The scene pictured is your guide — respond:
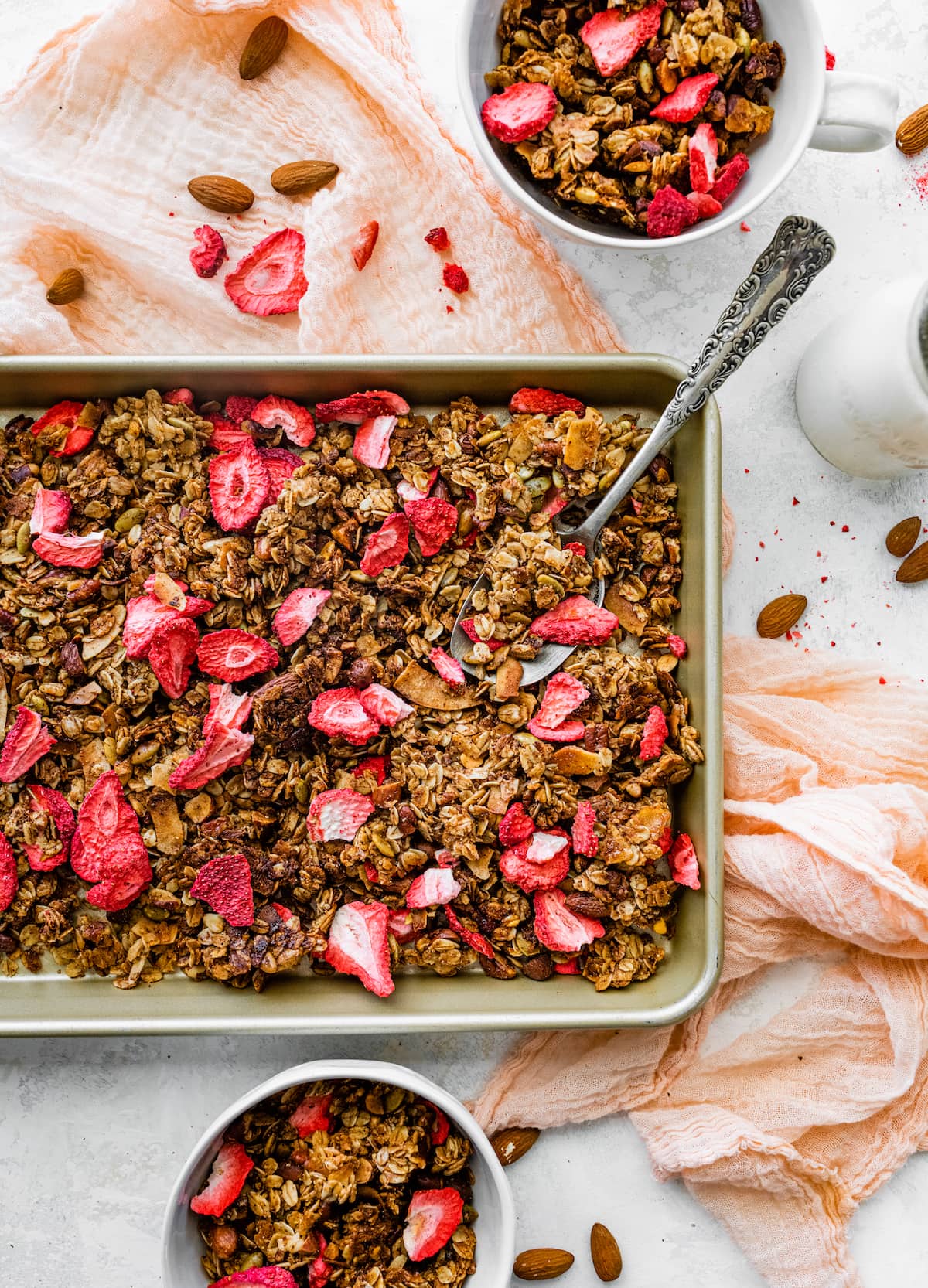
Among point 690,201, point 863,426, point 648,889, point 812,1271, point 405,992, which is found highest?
point 690,201

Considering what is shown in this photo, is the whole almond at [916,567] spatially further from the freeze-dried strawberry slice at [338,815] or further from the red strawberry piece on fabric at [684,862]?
the freeze-dried strawberry slice at [338,815]

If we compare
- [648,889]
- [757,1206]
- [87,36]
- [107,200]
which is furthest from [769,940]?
[87,36]

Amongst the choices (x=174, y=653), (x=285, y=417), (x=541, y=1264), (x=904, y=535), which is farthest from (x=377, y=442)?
(x=541, y=1264)

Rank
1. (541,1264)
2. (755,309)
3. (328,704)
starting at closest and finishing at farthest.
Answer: (755,309), (328,704), (541,1264)

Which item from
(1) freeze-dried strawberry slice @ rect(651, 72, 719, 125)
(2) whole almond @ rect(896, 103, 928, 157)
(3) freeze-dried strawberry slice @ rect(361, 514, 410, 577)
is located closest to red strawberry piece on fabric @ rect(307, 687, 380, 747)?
(3) freeze-dried strawberry slice @ rect(361, 514, 410, 577)

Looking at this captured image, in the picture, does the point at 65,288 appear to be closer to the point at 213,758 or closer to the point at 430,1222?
the point at 213,758

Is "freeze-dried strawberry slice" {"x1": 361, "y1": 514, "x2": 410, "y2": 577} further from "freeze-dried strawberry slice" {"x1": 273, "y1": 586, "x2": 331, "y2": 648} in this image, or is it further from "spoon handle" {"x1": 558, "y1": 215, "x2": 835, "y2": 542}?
"spoon handle" {"x1": 558, "y1": 215, "x2": 835, "y2": 542}

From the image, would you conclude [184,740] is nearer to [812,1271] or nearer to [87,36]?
[87,36]
